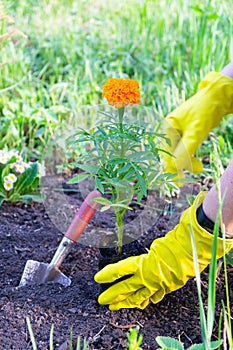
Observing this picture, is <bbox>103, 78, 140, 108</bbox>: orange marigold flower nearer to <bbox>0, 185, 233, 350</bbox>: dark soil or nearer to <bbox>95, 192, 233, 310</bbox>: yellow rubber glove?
<bbox>95, 192, 233, 310</bbox>: yellow rubber glove

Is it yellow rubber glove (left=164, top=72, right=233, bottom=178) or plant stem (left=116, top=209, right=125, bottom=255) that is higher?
yellow rubber glove (left=164, top=72, right=233, bottom=178)

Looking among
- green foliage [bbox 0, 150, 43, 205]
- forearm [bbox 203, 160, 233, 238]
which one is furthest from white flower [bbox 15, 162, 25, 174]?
forearm [bbox 203, 160, 233, 238]

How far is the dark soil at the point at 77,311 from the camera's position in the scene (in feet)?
5.40

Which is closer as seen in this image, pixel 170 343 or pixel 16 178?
pixel 170 343

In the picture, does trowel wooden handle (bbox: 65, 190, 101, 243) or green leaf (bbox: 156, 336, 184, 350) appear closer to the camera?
green leaf (bbox: 156, 336, 184, 350)

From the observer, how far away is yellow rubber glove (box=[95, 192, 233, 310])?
1697mm

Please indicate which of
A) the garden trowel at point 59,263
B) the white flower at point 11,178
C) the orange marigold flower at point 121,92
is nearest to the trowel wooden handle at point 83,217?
the garden trowel at point 59,263

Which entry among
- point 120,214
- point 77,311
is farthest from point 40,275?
point 120,214

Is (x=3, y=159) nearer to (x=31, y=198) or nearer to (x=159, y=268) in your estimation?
(x=31, y=198)

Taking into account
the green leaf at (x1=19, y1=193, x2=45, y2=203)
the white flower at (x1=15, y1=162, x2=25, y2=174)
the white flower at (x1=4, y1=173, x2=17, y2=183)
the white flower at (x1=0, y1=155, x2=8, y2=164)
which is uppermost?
the white flower at (x1=0, y1=155, x2=8, y2=164)

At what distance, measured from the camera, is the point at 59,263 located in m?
1.94

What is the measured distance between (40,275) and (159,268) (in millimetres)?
423

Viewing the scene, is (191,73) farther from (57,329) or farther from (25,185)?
(57,329)

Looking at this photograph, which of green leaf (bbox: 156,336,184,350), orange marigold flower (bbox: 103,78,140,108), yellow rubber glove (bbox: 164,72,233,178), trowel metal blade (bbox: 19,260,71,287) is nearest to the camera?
green leaf (bbox: 156,336,184,350)
